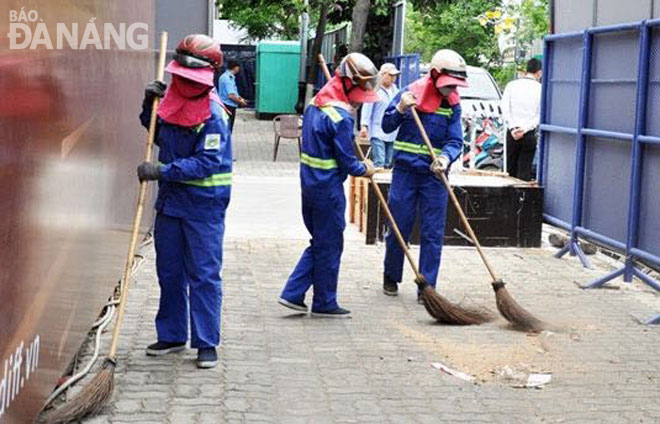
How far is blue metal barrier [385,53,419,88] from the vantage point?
2006cm

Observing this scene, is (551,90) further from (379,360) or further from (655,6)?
(379,360)

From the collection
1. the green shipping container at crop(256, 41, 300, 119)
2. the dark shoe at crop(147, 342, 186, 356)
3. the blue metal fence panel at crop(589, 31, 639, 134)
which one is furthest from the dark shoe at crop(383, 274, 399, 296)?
the green shipping container at crop(256, 41, 300, 119)

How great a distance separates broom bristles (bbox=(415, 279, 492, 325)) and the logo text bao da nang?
266 cm

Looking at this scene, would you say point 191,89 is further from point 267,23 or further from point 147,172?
point 267,23

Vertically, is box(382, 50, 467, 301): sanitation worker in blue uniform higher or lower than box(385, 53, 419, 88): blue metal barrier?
lower

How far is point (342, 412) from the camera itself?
616cm

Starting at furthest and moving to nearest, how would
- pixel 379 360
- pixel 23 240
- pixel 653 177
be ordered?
pixel 653 177
pixel 379 360
pixel 23 240

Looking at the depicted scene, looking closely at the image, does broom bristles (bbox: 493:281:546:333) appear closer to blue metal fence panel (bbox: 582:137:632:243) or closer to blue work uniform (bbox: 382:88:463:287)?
blue work uniform (bbox: 382:88:463:287)

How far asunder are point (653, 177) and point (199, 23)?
4.83 meters

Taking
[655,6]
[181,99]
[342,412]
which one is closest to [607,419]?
[342,412]

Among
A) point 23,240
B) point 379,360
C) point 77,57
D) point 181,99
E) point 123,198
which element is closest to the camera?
point 23,240

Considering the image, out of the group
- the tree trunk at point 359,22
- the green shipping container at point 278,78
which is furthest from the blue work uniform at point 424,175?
the green shipping container at point 278,78

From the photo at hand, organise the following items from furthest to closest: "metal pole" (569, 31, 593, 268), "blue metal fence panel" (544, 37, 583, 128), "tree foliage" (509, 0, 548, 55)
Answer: "tree foliage" (509, 0, 548, 55) < "blue metal fence panel" (544, 37, 583, 128) < "metal pole" (569, 31, 593, 268)

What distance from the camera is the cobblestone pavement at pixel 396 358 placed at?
6219 millimetres
